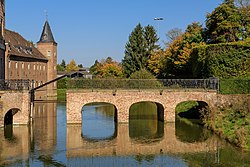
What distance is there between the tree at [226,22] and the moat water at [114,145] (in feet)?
40.5

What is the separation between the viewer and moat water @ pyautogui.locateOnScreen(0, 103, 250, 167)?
16.0 metres

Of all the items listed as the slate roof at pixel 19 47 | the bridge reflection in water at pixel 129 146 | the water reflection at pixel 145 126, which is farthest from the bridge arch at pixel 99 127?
the slate roof at pixel 19 47

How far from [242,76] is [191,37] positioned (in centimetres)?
1165

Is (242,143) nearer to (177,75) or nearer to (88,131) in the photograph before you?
(88,131)

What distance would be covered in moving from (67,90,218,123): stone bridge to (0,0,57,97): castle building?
46.2 feet

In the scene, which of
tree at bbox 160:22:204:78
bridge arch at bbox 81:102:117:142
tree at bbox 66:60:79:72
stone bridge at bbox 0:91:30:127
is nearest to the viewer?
bridge arch at bbox 81:102:117:142

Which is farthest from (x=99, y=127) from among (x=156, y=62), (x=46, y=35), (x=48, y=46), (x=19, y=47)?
(x=46, y=35)

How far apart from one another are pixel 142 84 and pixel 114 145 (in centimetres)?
946

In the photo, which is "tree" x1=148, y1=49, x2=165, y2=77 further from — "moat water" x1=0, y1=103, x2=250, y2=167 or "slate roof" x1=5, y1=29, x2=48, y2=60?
"moat water" x1=0, y1=103, x2=250, y2=167

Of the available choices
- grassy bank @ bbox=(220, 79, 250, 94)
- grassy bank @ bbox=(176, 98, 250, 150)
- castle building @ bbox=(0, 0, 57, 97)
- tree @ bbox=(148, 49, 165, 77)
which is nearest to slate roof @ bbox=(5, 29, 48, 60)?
castle building @ bbox=(0, 0, 57, 97)

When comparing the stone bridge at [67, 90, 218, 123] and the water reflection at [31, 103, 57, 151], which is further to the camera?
the stone bridge at [67, 90, 218, 123]

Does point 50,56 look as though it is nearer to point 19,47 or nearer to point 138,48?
point 19,47

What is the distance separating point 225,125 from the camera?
22.0m

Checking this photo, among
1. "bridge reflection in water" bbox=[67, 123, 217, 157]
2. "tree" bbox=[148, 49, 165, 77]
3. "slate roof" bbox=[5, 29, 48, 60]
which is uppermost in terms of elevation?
"slate roof" bbox=[5, 29, 48, 60]
